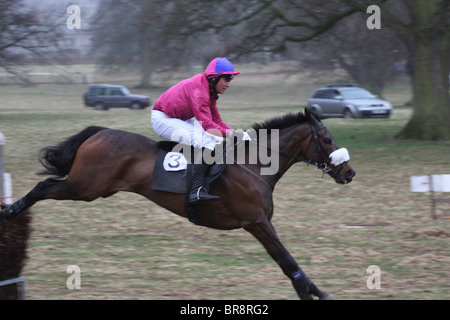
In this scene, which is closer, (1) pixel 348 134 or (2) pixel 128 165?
(2) pixel 128 165

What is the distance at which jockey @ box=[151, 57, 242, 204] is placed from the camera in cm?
615

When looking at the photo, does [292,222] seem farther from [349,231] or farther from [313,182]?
[313,182]

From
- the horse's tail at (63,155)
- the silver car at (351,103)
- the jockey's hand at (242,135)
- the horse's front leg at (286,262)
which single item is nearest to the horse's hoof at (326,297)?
the horse's front leg at (286,262)

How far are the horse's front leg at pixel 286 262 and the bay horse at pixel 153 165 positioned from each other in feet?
0.08

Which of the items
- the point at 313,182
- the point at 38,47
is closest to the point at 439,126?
the point at 313,182

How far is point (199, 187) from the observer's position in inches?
241

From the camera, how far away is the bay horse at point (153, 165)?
6137 mm

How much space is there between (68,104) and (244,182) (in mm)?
35059

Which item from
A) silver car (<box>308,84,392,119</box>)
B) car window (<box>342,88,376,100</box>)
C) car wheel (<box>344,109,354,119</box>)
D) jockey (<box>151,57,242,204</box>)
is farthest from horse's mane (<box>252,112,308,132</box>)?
car window (<box>342,88,376,100</box>)

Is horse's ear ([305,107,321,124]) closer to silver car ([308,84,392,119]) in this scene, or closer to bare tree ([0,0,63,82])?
bare tree ([0,0,63,82])

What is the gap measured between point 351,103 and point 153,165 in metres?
21.5

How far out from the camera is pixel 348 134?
2023 cm

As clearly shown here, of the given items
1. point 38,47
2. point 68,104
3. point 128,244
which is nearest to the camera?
point 128,244

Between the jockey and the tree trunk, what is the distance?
40.2 ft
